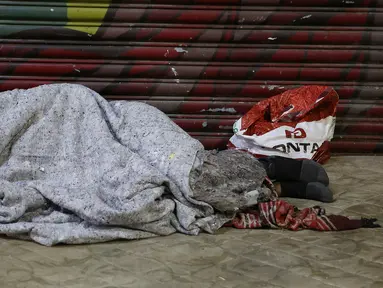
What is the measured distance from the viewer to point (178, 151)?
3.74 m

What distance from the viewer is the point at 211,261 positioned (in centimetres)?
323

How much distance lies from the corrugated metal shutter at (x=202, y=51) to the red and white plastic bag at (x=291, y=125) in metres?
0.24

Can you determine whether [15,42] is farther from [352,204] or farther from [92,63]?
[352,204]

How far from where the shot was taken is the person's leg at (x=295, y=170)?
13.4ft

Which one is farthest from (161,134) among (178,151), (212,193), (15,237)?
(15,237)

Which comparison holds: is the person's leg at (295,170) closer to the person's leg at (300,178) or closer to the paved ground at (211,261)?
the person's leg at (300,178)

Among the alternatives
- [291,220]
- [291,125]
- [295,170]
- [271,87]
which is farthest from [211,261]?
[271,87]

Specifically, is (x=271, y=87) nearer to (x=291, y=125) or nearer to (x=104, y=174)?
(x=291, y=125)

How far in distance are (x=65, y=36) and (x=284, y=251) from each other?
2323mm

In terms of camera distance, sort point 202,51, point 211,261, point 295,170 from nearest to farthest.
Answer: point 211,261
point 295,170
point 202,51

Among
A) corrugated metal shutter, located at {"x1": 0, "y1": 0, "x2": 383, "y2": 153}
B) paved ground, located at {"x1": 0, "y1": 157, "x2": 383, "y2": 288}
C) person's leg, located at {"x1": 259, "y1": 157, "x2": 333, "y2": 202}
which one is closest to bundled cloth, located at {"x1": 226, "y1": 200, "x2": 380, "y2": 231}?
paved ground, located at {"x1": 0, "y1": 157, "x2": 383, "y2": 288}

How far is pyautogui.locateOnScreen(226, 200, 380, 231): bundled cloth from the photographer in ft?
12.0

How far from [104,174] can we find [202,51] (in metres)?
1.50

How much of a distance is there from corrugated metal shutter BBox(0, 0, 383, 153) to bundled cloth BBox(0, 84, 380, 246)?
27.2 inches
